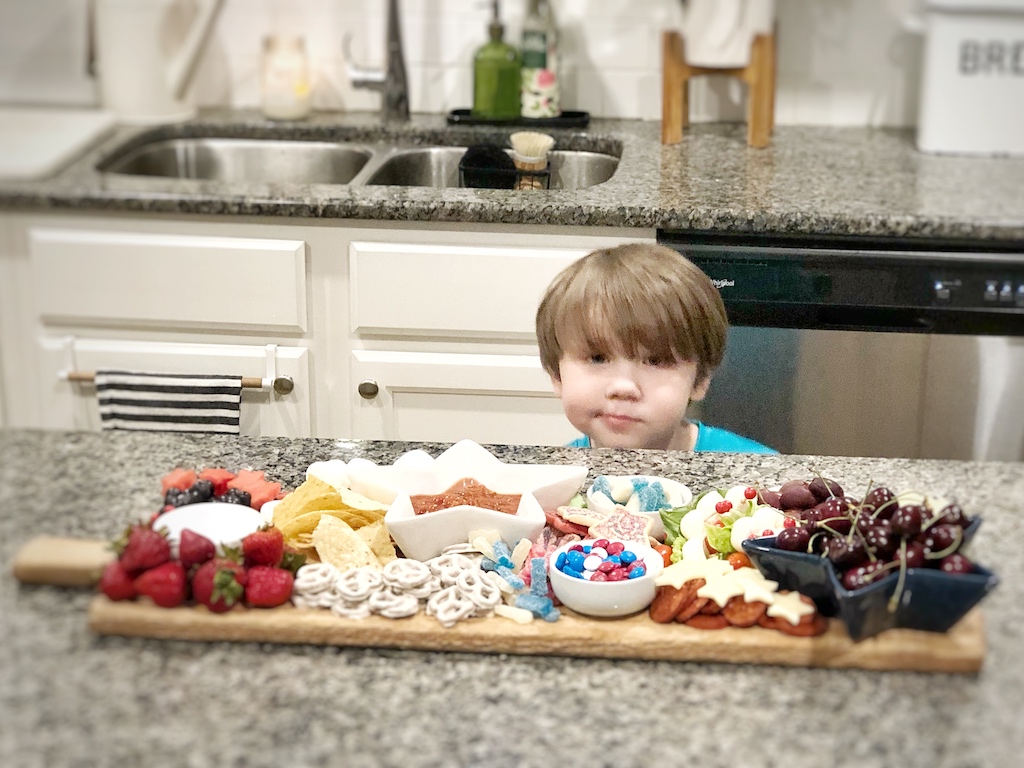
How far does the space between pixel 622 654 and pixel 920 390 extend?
42 cm

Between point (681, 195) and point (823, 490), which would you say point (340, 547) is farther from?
point (681, 195)

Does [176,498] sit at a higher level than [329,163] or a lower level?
lower

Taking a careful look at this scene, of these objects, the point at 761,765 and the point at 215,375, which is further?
the point at 215,375

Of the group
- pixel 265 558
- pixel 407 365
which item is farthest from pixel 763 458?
pixel 265 558

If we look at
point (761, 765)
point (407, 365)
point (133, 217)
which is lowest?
point (761, 765)

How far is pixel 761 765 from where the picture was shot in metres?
0.59

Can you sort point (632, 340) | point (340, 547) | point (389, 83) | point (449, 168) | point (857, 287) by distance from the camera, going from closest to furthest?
point (340, 547) → point (632, 340) → point (857, 287) → point (449, 168) → point (389, 83)

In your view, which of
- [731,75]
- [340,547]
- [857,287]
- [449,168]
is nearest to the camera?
[340,547]

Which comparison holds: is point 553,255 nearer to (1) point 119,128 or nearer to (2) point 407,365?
(2) point 407,365

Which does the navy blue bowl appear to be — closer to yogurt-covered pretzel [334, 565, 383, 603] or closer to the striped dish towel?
yogurt-covered pretzel [334, 565, 383, 603]

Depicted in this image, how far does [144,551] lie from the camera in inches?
26.2

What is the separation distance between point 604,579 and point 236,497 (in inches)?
10.0

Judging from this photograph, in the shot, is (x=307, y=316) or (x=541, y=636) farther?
(x=307, y=316)

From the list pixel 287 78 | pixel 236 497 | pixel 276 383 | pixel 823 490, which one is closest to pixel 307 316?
pixel 276 383
